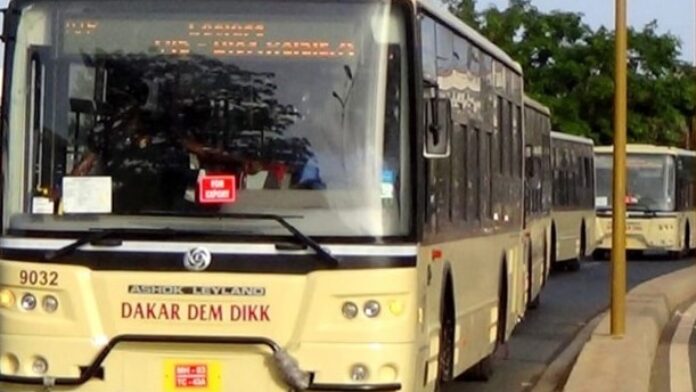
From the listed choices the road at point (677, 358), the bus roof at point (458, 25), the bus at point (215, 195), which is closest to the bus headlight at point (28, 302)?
the bus at point (215, 195)

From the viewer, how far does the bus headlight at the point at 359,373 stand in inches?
414

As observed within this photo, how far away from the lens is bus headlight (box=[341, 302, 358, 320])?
34.4ft

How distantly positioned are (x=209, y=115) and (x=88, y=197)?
84 cm

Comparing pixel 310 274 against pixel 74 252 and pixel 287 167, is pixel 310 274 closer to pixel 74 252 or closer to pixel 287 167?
pixel 287 167

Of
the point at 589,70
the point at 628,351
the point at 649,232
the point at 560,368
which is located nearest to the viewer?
the point at 628,351

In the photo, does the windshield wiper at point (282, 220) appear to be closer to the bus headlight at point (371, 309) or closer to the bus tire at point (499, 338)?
the bus headlight at point (371, 309)

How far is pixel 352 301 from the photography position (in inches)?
413

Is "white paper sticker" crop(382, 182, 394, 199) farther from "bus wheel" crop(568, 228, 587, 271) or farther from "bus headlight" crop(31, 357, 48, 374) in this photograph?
"bus wheel" crop(568, 228, 587, 271)

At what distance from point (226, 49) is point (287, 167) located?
0.79m

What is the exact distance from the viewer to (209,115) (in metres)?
10.9

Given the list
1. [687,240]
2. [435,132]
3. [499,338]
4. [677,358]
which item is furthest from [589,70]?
[435,132]

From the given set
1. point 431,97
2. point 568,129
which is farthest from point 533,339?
point 568,129

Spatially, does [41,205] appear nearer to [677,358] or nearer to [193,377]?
[193,377]

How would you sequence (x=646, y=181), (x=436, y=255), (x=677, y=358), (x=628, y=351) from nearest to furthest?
(x=436, y=255), (x=628, y=351), (x=677, y=358), (x=646, y=181)
